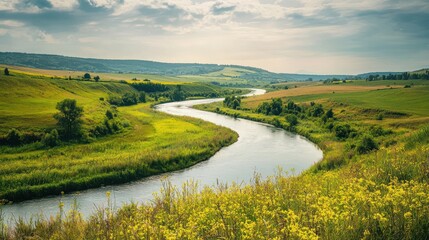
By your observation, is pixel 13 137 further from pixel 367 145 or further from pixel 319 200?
pixel 319 200

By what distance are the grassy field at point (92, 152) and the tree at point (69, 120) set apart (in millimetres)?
1944

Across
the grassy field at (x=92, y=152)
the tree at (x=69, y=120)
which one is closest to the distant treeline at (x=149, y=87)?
the grassy field at (x=92, y=152)

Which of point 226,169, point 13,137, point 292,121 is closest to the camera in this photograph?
point 226,169

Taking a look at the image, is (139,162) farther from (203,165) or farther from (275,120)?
(275,120)

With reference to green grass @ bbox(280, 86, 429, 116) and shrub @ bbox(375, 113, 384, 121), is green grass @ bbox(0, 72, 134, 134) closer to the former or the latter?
shrub @ bbox(375, 113, 384, 121)

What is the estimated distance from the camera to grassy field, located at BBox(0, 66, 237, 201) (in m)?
34.2

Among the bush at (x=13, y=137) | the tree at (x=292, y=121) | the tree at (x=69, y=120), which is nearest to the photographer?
the bush at (x=13, y=137)

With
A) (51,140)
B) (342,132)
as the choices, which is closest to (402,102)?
(342,132)

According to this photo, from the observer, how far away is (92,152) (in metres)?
46.3

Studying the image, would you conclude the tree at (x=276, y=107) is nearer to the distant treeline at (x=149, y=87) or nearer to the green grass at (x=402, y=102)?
the green grass at (x=402, y=102)

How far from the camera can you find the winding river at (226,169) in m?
29.9

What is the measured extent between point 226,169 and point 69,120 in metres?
28.4

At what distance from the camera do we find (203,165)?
1752 inches

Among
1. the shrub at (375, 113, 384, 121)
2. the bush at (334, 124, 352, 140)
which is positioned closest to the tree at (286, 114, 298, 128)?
the shrub at (375, 113, 384, 121)
